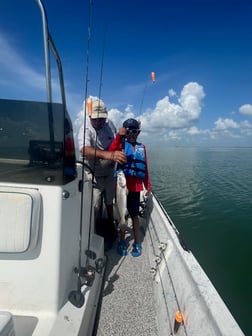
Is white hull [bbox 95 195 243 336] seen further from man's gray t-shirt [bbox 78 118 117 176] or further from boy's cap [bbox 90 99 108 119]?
boy's cap [bbox 90 99 108 119]

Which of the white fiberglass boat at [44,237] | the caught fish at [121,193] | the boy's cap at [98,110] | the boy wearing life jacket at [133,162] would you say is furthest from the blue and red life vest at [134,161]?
the white fiberglass boat at [44,237]

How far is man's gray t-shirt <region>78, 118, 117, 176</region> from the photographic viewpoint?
3.18m

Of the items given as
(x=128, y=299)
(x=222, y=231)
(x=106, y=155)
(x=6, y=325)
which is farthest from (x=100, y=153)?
(x=222, y=231)

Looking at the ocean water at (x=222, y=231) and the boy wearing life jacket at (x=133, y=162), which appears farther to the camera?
the ocean water at (x=222, y=231)

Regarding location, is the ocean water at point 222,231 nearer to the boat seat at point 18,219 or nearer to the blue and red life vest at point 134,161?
the blue and red life vest at point 134,161

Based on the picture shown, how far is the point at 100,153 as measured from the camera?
Result: 9.59 ft

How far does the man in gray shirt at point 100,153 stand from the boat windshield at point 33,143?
130 centimetres

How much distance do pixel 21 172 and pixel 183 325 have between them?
1686 millimetres

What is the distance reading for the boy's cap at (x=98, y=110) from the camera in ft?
9.55

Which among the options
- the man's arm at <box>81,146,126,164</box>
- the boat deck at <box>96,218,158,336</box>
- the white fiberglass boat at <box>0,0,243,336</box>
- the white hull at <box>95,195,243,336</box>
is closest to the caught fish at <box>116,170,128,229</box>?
the man's arm at <box>81,146,126,164</box>

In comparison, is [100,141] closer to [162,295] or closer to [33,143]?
[33,143]

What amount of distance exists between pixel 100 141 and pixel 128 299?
2.16m

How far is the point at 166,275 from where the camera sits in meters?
2.38

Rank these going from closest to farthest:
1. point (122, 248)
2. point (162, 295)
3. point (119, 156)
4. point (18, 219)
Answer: point (18, 219)
point (162, 295)
point (119, 156)
point (122, 248)
